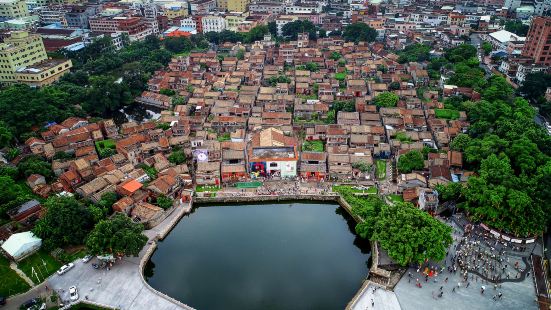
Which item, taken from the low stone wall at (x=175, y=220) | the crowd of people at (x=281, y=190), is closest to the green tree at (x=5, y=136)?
the low stone wall at (x=175, y=220)

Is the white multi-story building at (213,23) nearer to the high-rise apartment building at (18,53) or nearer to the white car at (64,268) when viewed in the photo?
the high-rise apartment building at (18,53)

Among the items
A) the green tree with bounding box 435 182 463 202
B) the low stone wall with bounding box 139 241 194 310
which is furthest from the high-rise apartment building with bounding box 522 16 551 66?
the low stone wall with bounding box 139 241 194 310

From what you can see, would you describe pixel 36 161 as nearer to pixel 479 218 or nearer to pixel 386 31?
pixel 479 218

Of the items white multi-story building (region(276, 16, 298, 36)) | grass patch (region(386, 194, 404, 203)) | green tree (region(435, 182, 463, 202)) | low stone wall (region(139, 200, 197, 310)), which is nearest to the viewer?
low stone wall (region(139, 200, 197, 310))

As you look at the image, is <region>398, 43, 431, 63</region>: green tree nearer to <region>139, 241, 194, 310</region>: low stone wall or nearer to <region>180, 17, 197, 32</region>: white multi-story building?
<region>180, 17, 197, 32</region>: white multi-story building

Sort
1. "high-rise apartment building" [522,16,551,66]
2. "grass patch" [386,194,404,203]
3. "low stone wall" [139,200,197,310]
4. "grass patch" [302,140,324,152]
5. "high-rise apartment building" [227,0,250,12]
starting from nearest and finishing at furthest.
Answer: "low stone wall" [139,200,197,310] → "grass patch" [386,194,404,203] → "grass patch" [302,140,324,152] → "high-rise apartment building" [522,16,551,66] → "high-rise apartment building" [227,0,250,12]

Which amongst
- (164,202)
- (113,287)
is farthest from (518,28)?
(113,287)
